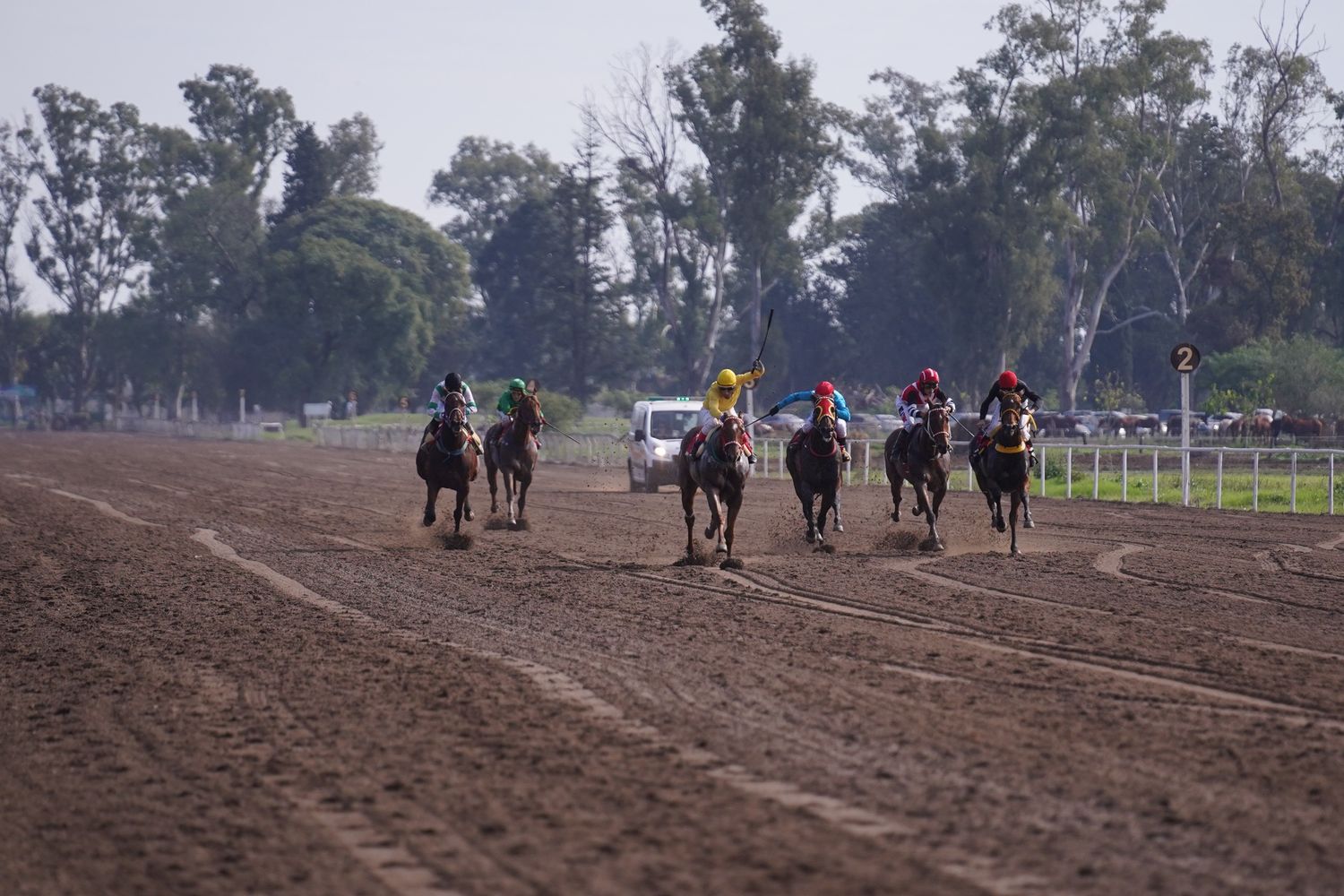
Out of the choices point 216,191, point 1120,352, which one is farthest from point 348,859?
point 216,191

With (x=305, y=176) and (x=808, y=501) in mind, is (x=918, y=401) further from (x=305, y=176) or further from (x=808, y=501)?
(x=305, y=176)

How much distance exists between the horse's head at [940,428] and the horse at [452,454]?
16.2ft

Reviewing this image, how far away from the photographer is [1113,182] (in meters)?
61.2

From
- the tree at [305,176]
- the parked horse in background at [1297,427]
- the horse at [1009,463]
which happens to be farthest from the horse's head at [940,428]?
the tree at [305,176]

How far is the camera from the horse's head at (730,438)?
49.6 ft

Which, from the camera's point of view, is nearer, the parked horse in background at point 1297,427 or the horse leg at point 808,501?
the horse leg at point 808,501

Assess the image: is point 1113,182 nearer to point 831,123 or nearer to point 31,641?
point 831,123

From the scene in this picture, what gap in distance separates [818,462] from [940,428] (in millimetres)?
1361

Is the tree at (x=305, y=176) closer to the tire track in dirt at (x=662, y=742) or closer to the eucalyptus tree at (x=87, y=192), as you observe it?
the eucalyptus tree at (x=87, y=192)

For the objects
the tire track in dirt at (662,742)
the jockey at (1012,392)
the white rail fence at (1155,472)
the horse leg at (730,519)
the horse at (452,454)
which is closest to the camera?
the tire track in dirt at (662,742)

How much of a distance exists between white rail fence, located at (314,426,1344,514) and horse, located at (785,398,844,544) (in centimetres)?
560

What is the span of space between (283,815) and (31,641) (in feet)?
19.0

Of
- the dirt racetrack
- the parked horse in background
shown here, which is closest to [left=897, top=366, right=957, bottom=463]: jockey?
the dirt racetrack

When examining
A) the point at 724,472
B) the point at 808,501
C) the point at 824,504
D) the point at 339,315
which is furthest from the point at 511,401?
the point at 339,315
